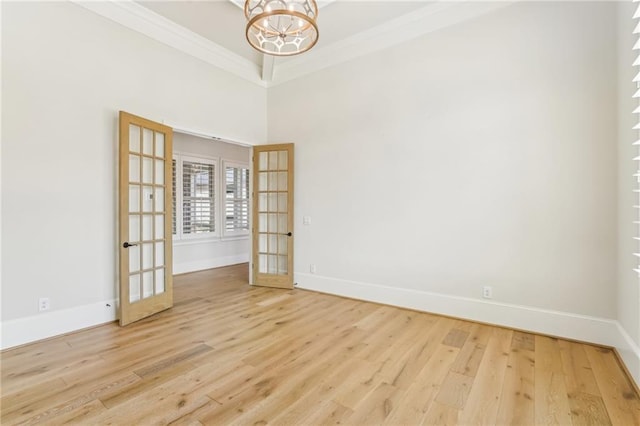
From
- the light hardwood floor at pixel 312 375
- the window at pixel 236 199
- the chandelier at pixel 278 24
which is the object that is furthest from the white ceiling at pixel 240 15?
the light hardwood floor at pixel 312 375

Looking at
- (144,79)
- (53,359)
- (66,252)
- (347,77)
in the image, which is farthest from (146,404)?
(347,77)

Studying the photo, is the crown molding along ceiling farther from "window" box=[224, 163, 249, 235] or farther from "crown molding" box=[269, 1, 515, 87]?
"window" box=[224, 163, 249, 235]

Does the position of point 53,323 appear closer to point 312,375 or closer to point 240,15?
point 312,375

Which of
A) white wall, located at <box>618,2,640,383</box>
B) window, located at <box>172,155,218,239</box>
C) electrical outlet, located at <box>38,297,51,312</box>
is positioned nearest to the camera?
white wall, located at <box>618,2,640,383</box>

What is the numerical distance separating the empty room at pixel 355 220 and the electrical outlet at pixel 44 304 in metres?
0.01

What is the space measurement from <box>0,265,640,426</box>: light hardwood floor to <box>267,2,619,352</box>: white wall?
53cm

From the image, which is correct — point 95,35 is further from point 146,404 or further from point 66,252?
point 146,404

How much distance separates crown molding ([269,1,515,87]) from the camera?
3.44 metres

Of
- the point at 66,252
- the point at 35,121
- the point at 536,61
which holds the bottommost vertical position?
the point at 66,252

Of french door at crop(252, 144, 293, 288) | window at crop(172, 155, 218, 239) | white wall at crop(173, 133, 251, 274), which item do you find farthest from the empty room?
window at crop(172, 155, 218, 239)

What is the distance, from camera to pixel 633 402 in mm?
1970

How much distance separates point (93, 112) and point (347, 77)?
10.6 ft

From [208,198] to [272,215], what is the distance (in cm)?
234

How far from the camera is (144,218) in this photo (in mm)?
3664
